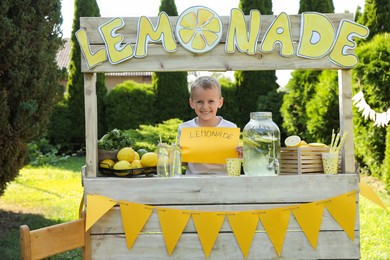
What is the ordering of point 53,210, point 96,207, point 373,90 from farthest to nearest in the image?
point 373,90 < point 53,210 < point 96,207

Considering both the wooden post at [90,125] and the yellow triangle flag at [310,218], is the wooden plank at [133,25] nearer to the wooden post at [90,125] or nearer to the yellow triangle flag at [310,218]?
the wooden post at [90,125]

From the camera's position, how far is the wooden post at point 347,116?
215 cm

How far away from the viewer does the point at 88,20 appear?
2.12m

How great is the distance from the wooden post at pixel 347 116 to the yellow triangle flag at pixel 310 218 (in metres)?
0.24

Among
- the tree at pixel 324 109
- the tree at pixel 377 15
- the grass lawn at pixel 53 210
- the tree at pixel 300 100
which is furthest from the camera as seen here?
the tree at pixel 300 100

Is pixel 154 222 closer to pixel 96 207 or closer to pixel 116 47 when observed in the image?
pixel 96 207

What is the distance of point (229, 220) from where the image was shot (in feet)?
6.86

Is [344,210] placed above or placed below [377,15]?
below

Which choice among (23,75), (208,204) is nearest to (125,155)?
(208,204)

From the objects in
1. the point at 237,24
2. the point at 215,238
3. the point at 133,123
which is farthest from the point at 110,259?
the point at 133,123

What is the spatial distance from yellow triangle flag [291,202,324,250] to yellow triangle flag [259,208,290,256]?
56 mm

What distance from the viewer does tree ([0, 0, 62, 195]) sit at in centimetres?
486

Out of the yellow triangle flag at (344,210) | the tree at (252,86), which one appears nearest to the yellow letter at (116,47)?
the yellow triangle flag at (344,210)

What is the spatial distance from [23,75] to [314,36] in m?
3.66
